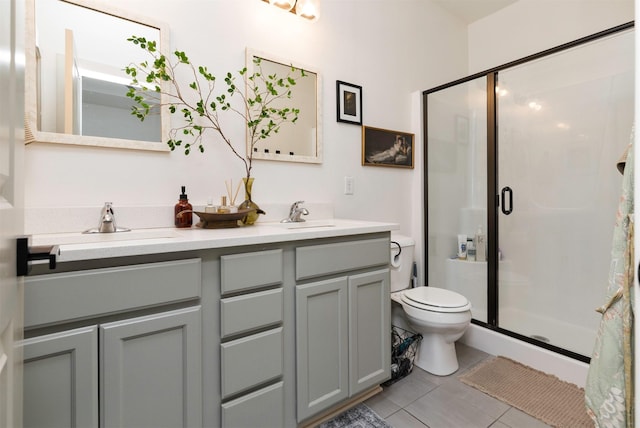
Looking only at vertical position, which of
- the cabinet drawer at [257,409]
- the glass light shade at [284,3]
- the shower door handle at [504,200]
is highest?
the glass light shade at [284,3]

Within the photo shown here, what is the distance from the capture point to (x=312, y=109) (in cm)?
194

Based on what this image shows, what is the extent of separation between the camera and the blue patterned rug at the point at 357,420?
1424mm

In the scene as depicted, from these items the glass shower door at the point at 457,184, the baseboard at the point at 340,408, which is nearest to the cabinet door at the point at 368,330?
the baseboard at the point at 340,408

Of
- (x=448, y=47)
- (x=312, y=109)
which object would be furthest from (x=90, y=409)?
(x=448, y=47)

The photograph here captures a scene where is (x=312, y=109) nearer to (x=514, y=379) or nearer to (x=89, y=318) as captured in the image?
(x=89, y=318)

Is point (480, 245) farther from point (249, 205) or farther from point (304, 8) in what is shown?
point (304, 8)

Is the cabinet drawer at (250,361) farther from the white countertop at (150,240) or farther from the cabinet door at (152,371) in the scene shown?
the white countertop at (150,240)

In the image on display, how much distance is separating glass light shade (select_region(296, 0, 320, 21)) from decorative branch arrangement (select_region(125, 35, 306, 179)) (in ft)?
1.05

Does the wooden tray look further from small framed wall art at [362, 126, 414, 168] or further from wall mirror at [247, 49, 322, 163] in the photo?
small framed wall art at [362, 126, 414, 168]

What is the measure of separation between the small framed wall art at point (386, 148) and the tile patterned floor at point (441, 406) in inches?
55.9

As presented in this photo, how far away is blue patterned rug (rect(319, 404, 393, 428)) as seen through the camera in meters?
1.42

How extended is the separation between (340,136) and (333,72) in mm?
416

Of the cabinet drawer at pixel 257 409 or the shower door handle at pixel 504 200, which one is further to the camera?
the shower door handle at pixel 504 200

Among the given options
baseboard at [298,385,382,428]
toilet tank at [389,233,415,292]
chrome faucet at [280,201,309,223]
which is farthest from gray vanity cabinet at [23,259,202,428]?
toilet tank at [389,233,415,292]
